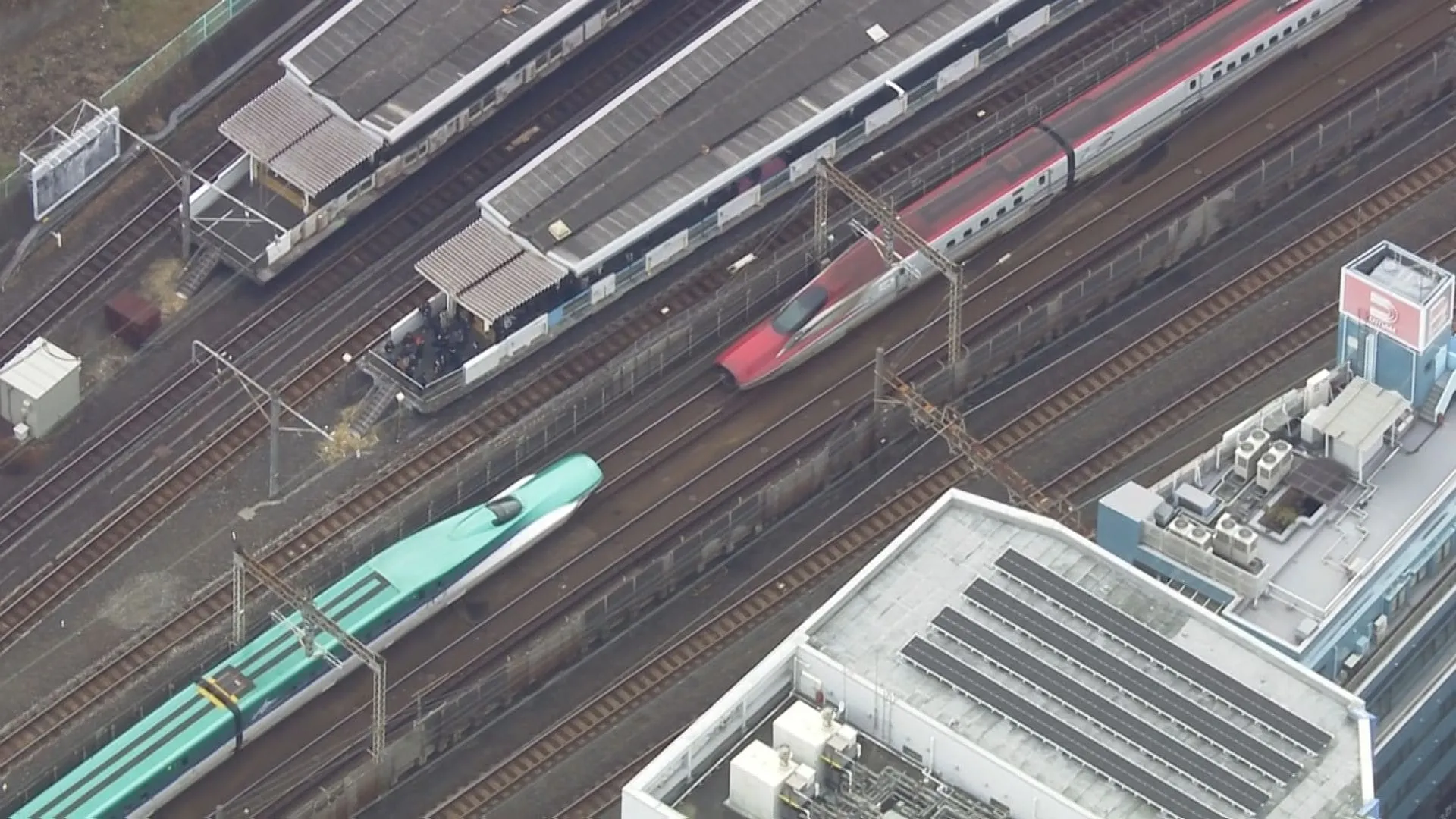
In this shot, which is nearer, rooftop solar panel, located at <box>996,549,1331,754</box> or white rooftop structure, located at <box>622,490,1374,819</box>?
white rooftop structure, located at <box>622,490,1374,819</box>

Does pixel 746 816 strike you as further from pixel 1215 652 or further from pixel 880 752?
pixel 1215 652

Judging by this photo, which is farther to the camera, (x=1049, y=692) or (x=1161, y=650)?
(x=1161, y=650)

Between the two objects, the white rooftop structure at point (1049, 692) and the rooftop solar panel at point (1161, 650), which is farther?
the rooftop solar panel at point (1161, 650)

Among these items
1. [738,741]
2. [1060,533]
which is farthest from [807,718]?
[1060,533]

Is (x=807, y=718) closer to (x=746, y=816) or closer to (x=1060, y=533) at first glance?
(x=746, y=816)

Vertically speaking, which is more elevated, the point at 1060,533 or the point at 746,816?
the point at 1060,533

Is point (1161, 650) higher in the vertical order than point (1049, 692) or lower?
higher

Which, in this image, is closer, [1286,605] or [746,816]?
[746,816]
